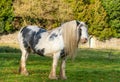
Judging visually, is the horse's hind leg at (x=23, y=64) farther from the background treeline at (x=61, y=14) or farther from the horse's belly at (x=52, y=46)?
the background treeline at (x=61, y=14)

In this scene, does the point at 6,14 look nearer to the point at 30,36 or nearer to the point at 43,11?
the point at 43,11

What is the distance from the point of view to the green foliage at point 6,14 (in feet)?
168

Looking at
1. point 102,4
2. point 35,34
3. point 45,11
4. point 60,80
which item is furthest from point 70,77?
point 102,4

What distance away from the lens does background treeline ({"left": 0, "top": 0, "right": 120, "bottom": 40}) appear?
5059 centimetres

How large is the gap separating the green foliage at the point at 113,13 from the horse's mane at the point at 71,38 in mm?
41582

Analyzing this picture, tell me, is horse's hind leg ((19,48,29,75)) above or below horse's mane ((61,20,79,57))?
below

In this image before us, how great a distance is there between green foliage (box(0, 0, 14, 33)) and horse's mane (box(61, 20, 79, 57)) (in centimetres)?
3904

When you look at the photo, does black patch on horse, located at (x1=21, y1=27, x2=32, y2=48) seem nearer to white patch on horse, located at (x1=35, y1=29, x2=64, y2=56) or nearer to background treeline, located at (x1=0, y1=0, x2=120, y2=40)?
white patch on horse, located at (x1=35, y1=29, x2=64, y2=56)

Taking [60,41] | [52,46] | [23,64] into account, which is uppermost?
[60,41]

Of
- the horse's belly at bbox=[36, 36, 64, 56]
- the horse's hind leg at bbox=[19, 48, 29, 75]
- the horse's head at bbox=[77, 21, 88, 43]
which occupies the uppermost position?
the horse's head at bbox=[77, 21, 88, 43]

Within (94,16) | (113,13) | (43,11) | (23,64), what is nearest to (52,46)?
(23,64)

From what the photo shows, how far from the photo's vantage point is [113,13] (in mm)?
54250

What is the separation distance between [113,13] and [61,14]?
7452 mm

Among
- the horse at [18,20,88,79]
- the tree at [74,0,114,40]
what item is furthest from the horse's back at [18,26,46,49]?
the tree at [74,0,114,40]
